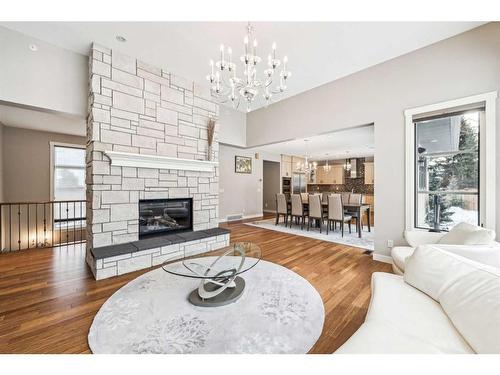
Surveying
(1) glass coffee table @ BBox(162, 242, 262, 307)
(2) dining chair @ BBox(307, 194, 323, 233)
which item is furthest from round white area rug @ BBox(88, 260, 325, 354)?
(2) dining chair @ BBox(307, 194, 323, 233)

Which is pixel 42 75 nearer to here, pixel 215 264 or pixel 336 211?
pixel 215 264

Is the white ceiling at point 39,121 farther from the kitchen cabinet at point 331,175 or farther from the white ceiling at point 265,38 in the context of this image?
the kitchen cabinet at point 331,175

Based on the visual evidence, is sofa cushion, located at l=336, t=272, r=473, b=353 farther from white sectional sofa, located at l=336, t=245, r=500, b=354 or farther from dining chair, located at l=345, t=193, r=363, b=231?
dining chair, located at l=345, t=193, r=363, b=231

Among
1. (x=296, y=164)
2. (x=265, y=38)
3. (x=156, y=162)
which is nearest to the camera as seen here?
(x=265, y=38)

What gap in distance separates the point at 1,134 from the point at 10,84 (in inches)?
136

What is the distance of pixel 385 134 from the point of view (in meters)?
3.22

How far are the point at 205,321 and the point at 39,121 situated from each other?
5.73m

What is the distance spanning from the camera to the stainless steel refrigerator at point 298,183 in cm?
936

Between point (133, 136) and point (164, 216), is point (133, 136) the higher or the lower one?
the higher one

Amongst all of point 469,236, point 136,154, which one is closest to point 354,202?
point 469,236

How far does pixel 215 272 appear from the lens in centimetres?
198

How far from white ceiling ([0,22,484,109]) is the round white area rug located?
316 cm

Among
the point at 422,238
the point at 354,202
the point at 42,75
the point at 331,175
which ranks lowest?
the point at 422,238

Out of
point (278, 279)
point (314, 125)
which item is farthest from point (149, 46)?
point (278, 279)
